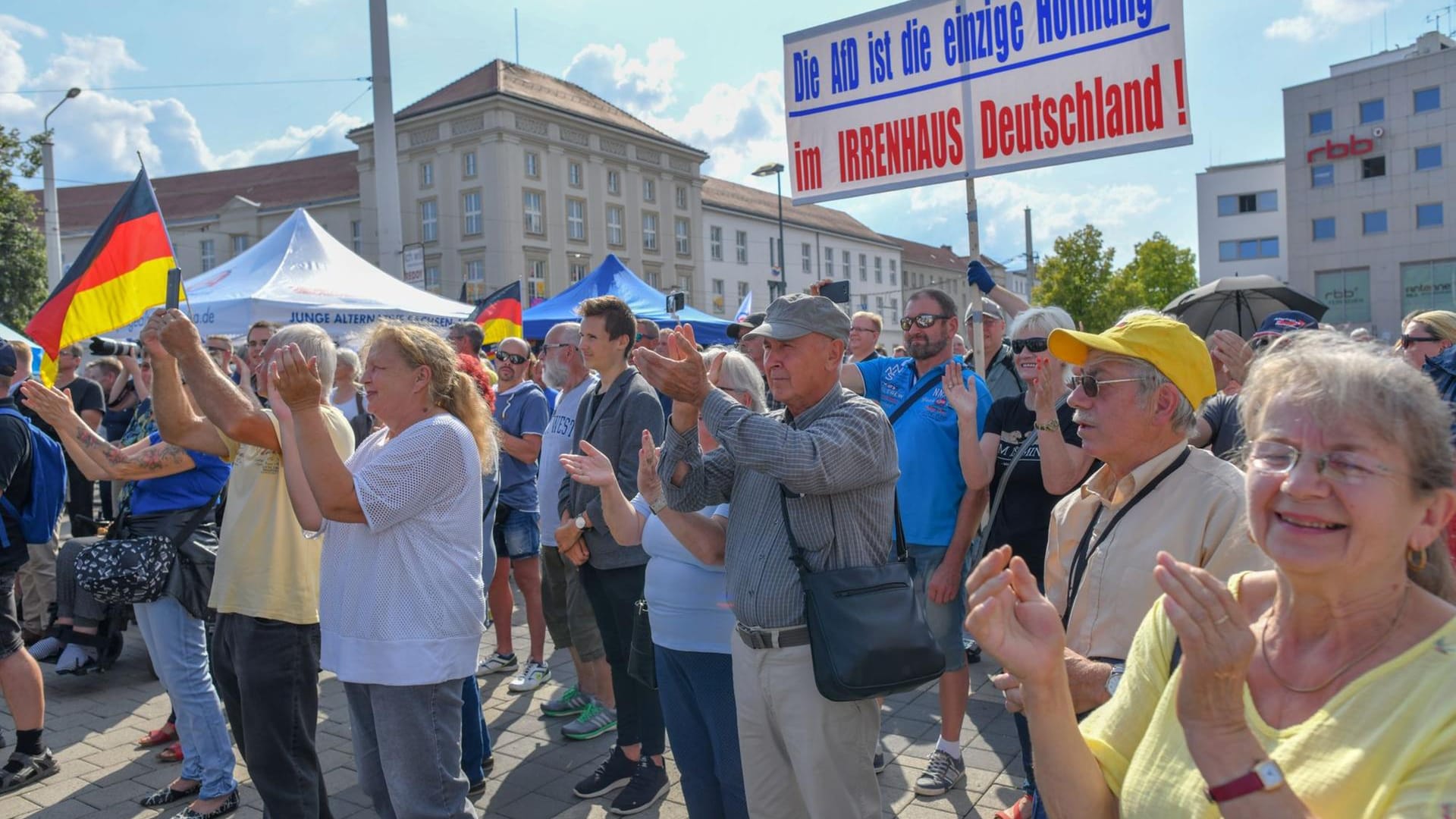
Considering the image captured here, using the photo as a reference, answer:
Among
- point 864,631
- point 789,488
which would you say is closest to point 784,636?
point 864,631

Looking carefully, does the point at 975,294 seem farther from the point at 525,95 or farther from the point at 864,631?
the point at 525,95

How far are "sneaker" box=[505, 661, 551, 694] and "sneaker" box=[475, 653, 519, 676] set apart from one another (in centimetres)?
21

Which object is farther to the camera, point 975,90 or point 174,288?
point 975,90

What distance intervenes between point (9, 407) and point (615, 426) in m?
3.03

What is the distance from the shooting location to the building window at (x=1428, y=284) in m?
42.1

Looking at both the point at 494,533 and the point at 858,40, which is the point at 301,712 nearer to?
the point at 494,533

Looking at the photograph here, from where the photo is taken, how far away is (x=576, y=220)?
45.1 m

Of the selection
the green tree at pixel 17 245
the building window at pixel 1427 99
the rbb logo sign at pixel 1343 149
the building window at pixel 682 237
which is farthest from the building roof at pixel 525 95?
the building window at pixel 1427 99

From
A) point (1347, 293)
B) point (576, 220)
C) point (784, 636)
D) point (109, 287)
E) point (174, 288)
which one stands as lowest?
point (784, 636)

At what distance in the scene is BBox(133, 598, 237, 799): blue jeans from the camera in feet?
13.0

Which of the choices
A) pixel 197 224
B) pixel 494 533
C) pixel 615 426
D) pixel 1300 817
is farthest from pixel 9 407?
pixel 197 224

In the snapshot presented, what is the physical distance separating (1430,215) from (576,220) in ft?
130

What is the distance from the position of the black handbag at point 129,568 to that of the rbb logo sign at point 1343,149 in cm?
5306

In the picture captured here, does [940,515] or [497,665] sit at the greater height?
[940,515]
